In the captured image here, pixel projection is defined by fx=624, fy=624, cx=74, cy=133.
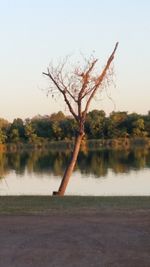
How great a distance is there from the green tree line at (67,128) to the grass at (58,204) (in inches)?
2261

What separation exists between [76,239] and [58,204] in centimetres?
479

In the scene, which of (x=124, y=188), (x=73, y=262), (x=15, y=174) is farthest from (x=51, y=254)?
(x=15, y=174)

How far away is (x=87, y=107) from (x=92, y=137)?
60168 mm

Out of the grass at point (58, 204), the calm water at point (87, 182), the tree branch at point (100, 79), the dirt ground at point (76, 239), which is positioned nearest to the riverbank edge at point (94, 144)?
the calm water at point (87, 182)

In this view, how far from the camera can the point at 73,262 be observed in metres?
9.08

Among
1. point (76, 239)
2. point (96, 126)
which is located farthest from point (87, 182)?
point (96, 126)

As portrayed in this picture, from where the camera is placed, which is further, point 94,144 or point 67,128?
point 94,144

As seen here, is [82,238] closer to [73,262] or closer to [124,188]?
[73,262]

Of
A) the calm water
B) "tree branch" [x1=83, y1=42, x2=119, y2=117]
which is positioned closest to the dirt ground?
"tree branch" [x1=83, y1=42, x2=119, y2=117]

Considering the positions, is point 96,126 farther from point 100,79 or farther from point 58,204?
point 58,204

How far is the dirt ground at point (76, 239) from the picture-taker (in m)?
9.20

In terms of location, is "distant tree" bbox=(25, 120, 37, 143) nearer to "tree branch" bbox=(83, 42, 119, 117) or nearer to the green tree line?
the green tree line

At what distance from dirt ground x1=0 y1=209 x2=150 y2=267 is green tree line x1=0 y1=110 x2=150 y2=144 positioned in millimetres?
61414

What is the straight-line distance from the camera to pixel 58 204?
1529 cm
